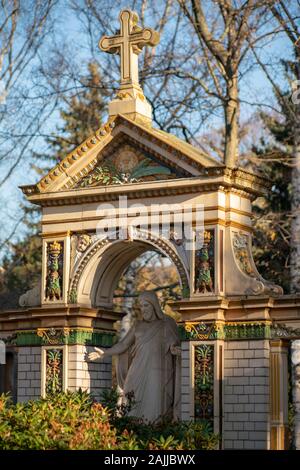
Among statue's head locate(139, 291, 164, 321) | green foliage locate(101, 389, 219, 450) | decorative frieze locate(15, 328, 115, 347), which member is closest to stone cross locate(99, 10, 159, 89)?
statue's head locate(139, 291, 164, 321)

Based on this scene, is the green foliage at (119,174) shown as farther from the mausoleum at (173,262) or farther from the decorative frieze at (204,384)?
the decorative frieze at (204,384)

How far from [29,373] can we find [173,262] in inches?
121

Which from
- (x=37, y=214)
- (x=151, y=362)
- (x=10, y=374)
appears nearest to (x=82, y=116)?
(x=37, y=214)

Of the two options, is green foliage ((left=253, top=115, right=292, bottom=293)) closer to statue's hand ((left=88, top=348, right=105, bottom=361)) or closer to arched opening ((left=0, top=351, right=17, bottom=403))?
arched opening ((left=0, top=351, right=17, bottom=403))

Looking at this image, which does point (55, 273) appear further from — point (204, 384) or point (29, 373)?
point (204, 384)

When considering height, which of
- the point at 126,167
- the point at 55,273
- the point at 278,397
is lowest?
the point at 278,397

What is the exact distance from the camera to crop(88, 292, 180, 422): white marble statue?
18.2 metres

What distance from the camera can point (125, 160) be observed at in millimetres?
18547

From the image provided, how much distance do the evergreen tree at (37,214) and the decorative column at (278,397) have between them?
1432cm

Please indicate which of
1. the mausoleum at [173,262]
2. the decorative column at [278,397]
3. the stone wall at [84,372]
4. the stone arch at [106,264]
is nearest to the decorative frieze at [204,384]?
the mausoleum at [173,262]

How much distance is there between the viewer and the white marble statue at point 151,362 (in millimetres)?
18188

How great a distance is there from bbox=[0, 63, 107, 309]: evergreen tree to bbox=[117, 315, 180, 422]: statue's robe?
1261 centimetres
